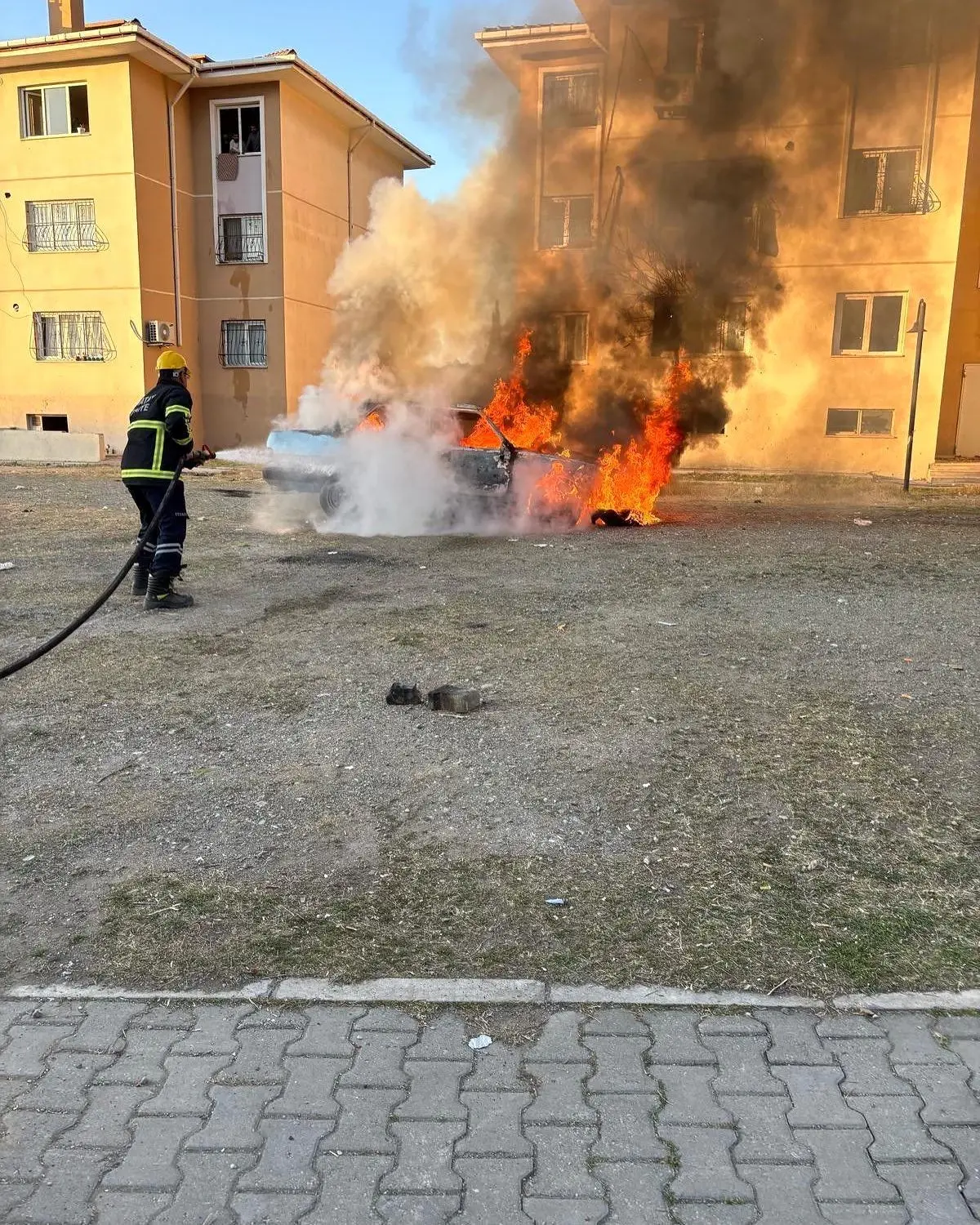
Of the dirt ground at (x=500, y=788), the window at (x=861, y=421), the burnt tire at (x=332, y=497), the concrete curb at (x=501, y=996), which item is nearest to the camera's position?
the concrete curb at (x=501, y=996)

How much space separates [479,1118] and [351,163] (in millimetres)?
26573

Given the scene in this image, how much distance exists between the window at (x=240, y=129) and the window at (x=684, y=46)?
43.0 feet

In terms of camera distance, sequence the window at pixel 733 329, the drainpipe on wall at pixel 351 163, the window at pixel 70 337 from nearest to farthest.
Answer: the window at pixel 733 329 → the window at pixel 70 337 → the drainpipe on wall at pixel 351 163

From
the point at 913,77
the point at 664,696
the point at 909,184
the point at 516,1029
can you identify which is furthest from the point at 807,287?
the point at 516,1029

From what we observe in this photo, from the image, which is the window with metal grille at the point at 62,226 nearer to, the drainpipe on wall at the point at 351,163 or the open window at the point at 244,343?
the open window at the point at 244,343

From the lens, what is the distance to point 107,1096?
204cm

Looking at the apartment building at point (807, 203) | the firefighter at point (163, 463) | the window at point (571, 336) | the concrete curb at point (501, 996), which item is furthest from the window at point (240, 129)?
the concrete curb at point (501, 996)

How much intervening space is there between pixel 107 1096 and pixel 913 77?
16682 millimetres

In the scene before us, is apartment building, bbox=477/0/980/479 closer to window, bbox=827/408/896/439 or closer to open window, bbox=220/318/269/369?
window, bbox=827/408/896/439

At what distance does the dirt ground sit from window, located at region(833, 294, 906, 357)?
12.5 m

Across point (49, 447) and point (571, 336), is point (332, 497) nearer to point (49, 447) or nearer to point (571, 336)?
point (571, 336)

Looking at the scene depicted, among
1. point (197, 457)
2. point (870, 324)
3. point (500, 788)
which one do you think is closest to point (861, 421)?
point (870, 324)

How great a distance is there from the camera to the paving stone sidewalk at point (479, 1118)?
1767 mm

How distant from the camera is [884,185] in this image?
55.0 feet
